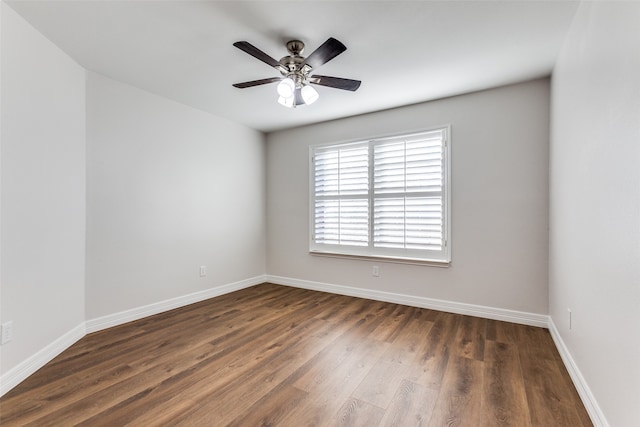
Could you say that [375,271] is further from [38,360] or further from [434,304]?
[38,360]

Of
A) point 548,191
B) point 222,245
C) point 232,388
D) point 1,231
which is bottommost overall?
point 232,388

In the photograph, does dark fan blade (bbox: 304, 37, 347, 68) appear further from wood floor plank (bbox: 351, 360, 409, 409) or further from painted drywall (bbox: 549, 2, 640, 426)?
A: wood floor plank (bbox: 351, 360, 409, 409)

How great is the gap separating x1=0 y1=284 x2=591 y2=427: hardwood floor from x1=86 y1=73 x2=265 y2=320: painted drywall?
563 mm

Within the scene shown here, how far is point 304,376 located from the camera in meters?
1.96

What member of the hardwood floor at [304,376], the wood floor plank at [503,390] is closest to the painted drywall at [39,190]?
the hardwood floor at [304,376]

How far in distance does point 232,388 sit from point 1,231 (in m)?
1.76

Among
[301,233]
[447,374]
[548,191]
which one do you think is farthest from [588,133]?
[301,233]

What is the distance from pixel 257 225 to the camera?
4.56 m

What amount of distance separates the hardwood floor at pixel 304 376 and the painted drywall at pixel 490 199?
0.40 m

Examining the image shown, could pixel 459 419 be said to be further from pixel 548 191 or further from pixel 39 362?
pixel 39 362

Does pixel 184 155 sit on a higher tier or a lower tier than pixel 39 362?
higher

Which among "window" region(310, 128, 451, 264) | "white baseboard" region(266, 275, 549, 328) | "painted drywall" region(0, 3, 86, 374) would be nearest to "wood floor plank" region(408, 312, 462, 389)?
"white baseboard" region(266, 275, 549, 328)

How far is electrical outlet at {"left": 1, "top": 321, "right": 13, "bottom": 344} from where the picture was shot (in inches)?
70.6

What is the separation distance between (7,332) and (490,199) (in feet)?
13.5
